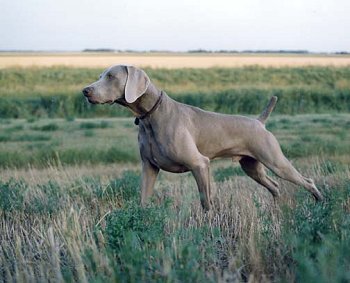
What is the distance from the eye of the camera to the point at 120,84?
807 centimetres

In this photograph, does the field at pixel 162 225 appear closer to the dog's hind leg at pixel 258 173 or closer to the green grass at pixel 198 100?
the dog's hind leg at pixel 258 173

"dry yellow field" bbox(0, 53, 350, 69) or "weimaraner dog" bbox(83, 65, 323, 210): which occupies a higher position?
"weimaraner dog" bbox(83, 65, 323, 210)

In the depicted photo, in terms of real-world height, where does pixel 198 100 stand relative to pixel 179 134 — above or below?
below

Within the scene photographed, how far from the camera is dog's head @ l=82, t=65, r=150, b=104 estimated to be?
26.3ft

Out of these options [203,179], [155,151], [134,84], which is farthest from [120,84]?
[203,179]

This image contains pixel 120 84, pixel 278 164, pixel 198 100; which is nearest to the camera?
pixel 120 84

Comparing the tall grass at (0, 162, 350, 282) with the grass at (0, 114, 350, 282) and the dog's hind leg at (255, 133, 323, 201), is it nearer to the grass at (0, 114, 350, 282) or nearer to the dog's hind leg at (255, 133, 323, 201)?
the grass at (0, 114, 350, 282)

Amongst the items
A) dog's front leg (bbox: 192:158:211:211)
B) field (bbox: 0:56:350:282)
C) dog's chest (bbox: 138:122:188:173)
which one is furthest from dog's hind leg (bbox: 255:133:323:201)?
dog's chest (bbox: 138:122:188:173)

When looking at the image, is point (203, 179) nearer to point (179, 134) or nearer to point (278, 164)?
point (179, 134)

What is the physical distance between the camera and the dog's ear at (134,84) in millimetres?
8031

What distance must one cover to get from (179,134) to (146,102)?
1.72 ft

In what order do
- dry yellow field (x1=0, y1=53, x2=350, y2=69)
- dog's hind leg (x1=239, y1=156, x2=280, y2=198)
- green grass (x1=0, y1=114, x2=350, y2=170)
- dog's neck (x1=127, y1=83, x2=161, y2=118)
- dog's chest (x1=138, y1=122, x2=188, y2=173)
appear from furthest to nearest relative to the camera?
dry yellow field (x1=0, y1=53, x2=350, y2=69), green grass (x1=0, y1=114, x2=350, y2=170), dog's hind leg (x1=239, y1=156, x2=280, y2=198), dog's neck (x1=127, y1=83, x2=161, y2=118), dog's chest (x1=138, y1=122, x2=188, y2=173)

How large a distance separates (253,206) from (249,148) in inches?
52.3

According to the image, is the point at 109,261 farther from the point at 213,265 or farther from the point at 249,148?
the point at 249,148
